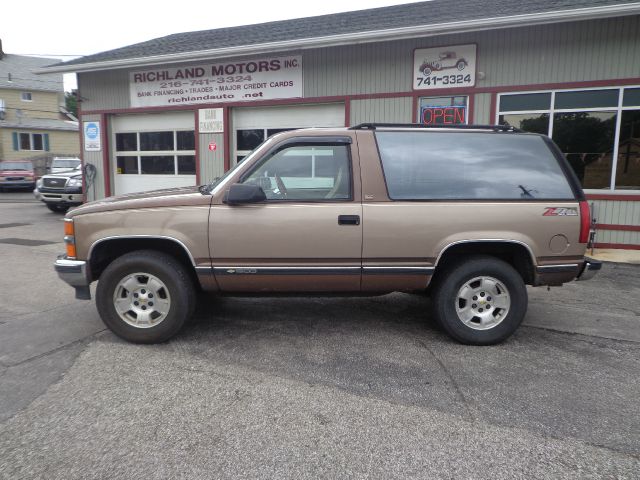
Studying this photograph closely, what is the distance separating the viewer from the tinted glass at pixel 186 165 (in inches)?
496

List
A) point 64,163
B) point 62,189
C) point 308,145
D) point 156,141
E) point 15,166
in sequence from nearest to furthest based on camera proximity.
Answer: point 308,145, point 156,141, point 62,189, point 64,163, point 15,166

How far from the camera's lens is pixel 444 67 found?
9812mm

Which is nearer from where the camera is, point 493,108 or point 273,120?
point 493,108

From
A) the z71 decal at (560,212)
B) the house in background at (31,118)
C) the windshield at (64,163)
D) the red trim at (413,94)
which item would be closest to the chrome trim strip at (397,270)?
the z71 decal at (560,212)

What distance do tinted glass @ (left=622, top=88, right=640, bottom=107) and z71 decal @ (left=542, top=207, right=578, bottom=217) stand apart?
20.2ft

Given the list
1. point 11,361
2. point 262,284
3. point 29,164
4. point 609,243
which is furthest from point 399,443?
point 29,164

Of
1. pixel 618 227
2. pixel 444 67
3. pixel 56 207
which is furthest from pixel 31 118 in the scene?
pixel 618 227

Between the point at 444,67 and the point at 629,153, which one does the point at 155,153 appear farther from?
the point at 629,153

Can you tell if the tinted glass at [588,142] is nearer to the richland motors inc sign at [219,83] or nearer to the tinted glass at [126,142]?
the richland motors inc sign at [219,83]

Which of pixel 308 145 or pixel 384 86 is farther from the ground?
pixel 384 86

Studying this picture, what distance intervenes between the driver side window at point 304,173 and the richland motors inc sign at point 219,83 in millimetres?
7230

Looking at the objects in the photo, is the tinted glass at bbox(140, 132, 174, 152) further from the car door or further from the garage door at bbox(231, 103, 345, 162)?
the car door

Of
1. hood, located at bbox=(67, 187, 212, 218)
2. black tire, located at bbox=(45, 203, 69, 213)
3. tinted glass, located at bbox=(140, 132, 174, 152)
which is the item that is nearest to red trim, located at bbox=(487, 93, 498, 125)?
hood, located at bbox=(67, 187, 212, 218)

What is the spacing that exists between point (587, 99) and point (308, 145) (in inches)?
284
